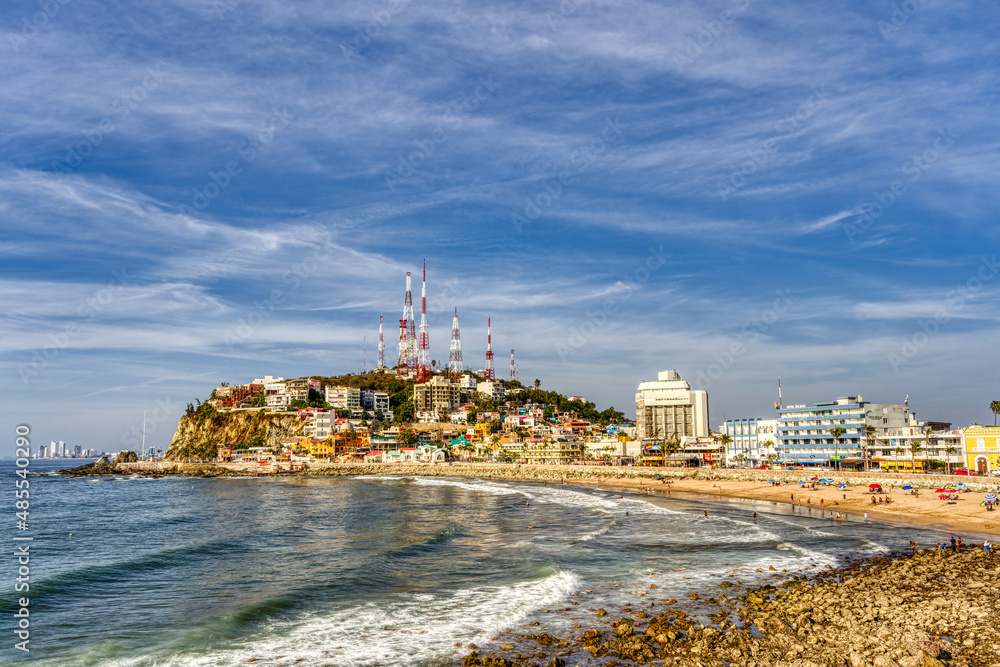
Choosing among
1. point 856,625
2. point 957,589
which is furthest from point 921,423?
point 856,625

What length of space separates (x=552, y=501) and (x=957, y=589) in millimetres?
51311

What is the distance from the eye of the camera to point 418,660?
20.0m

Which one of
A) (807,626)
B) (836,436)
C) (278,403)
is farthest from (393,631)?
(278,403)

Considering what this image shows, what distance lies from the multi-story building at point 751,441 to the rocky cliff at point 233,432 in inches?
4774

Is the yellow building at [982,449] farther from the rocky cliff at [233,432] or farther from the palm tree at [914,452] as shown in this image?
the rocky cliff at [233,432]

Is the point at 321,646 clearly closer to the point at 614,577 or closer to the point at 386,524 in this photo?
the point at 614,577

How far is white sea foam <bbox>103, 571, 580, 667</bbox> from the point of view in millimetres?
20516

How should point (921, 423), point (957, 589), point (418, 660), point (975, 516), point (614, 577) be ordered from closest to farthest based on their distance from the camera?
point (418, 660) → point (957, 589) → point (614, 577) → point (975, 516) → point (921, 423)

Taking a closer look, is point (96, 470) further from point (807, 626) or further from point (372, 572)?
point (807, 626)

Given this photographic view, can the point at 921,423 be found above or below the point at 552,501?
above

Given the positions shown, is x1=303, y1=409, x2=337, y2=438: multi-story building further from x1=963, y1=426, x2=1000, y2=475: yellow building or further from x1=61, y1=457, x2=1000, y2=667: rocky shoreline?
x1=61, y1=457, x2=1000, y2=667: rocky shoreline

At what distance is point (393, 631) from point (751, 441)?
10862 centimetres

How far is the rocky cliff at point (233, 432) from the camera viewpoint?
610ft

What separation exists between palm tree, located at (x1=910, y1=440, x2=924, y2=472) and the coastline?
32.5ft
